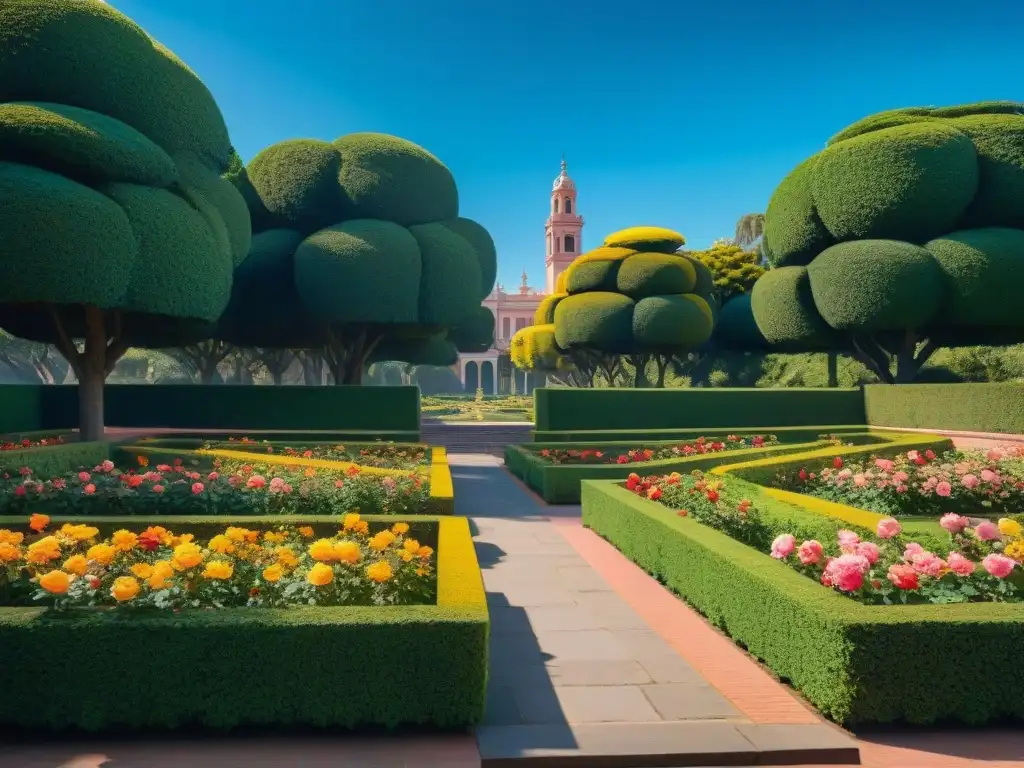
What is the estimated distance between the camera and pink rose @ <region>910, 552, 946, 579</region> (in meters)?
4.98

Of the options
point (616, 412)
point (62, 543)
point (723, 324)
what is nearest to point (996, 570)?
point (62, 543)

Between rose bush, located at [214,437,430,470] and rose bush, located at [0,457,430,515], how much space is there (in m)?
4.53

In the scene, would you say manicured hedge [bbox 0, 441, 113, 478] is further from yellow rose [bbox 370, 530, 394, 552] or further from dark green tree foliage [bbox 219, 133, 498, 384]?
dark green tree foliage [bbox 219, 133, 498, 384]

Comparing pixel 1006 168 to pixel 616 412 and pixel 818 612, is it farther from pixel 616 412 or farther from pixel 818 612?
pixel 818 612

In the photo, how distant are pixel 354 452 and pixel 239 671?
38.3ft

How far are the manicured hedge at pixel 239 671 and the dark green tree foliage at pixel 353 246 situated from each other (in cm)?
1947

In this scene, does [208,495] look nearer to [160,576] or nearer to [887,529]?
[160,576]

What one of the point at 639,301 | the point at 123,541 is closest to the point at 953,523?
the point at 123,541

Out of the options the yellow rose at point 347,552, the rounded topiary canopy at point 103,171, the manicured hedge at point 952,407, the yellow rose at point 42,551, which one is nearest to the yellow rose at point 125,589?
the yellow rose at point 42,551

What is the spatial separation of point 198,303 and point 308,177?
9056mm

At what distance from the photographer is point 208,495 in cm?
845

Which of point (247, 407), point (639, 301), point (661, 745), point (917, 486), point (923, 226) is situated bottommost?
point (661, 745)

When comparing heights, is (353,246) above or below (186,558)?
above

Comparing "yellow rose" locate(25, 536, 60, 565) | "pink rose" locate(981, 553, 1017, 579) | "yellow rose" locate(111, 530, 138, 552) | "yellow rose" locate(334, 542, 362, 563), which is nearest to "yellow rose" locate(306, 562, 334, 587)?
"yellow rose" locate(334, 542, 362, 563)
